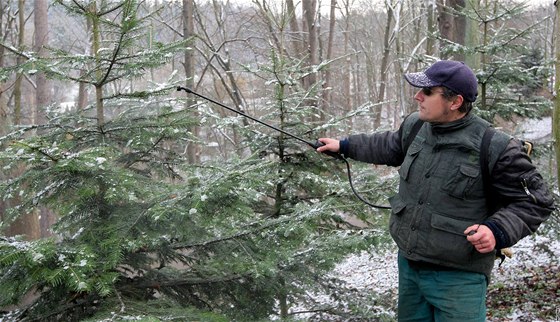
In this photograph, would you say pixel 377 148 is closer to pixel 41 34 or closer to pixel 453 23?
pixel 453 23

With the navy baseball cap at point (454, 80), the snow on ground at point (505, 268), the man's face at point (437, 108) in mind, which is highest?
the navy baseball cap at point (454, 80)

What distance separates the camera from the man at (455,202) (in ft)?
8.20

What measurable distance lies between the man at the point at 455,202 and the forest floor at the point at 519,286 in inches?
69.8

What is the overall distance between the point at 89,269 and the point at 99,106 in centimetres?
158

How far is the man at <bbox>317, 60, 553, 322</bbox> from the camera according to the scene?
250cm

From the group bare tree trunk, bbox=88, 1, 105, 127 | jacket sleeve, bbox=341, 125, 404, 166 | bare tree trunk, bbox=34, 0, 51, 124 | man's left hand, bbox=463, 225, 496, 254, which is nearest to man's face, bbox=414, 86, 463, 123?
jacket sleeve, bbox=341, 125, 404, 166

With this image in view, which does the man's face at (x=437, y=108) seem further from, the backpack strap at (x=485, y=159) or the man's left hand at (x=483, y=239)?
the man's left hand at (x=483, y=239)

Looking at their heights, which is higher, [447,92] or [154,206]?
[447,92]

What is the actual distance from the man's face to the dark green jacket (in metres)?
0.05

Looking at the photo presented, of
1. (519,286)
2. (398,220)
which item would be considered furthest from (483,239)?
(519,286)

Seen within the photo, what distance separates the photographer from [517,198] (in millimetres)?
2518

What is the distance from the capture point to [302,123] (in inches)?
203

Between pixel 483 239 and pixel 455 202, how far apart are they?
279mm

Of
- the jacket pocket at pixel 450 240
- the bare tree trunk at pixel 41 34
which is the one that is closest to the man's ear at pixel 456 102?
the jacket pocket at pixel 450 240
